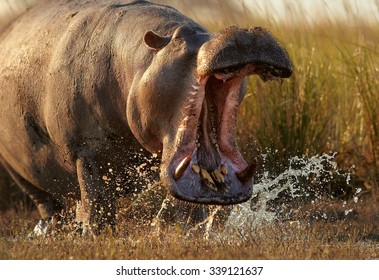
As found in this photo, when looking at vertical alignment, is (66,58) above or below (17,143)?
above

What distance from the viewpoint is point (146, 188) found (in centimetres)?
608

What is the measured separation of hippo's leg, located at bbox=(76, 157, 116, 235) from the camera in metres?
5.80

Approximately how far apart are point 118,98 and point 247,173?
0.97 metres

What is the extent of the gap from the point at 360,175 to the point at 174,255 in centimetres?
282

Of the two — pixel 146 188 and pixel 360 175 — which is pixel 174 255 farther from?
pixel 360 175

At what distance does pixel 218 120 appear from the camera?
202 inches

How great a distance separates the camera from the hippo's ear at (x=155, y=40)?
17.1 ft

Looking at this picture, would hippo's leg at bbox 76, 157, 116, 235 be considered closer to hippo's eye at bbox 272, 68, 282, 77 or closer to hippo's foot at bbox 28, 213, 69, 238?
hippo's foot at bbox 28, 213, 69, 238

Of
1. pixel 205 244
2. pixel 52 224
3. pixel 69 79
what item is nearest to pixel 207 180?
pixel 205 244

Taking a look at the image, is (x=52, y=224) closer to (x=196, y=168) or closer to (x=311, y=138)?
(x=311, y=138)

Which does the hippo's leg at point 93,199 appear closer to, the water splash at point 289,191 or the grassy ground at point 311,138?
the grassy ground at point 311,138

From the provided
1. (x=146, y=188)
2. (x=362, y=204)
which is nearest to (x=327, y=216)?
(x=362, y=204)

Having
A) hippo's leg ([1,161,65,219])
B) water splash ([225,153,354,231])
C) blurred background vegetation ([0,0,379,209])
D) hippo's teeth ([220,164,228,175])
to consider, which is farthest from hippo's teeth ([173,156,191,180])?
blurred background vegetation ([0,0,379,209])
